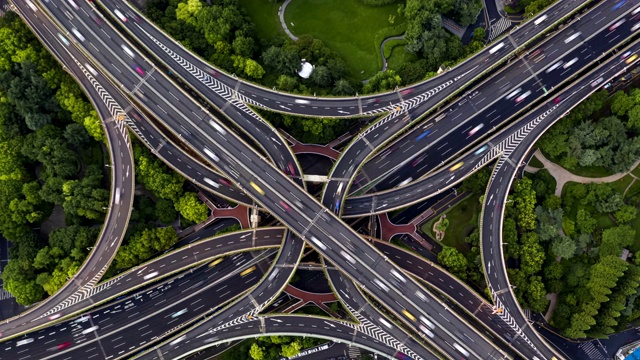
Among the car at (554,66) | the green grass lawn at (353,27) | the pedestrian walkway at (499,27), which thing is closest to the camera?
the car at (554,66)

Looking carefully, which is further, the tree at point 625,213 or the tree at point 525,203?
the tree at point 625,213

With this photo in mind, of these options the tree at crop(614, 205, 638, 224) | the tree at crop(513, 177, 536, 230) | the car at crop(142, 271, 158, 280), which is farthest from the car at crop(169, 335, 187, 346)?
the tree at crop(614, 205, 638, 224)

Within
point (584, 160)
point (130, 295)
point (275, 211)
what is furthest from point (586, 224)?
point (130, 295)

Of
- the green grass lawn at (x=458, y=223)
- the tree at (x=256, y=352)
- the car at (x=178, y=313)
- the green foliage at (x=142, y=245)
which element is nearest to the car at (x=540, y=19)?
the green grass lawn at (x=458, y=223)

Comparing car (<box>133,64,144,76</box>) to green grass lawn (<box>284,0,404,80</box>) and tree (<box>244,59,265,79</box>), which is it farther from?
green grass lawn (<box>284,0,404,80</box>)

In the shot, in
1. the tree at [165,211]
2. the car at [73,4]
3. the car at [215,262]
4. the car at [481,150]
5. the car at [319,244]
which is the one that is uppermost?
the car at [73,4]

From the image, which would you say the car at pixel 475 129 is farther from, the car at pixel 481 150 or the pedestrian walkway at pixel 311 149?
the pedestrian walkway at pixel 311 149

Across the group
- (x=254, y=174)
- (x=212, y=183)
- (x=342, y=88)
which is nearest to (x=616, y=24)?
(x=342, y=88)
